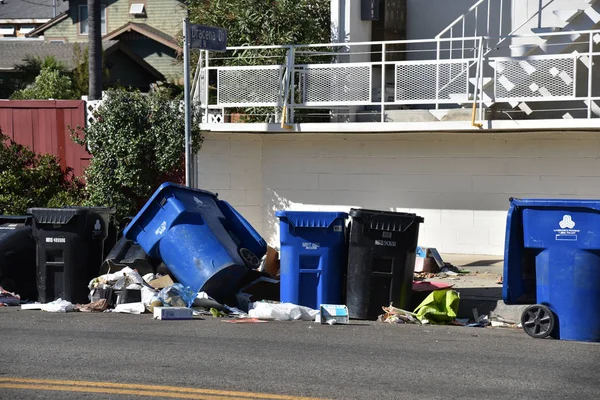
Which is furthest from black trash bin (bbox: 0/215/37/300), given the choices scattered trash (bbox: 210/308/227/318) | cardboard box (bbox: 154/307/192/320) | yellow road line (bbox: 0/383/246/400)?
yellow road line (bbox: 0/383/246/400)

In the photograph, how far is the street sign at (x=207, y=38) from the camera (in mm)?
13062

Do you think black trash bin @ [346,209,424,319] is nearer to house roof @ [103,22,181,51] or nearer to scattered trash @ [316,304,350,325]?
scattered trash @ [316,304,350,325]

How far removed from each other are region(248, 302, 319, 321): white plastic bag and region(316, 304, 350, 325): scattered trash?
1.01 feet

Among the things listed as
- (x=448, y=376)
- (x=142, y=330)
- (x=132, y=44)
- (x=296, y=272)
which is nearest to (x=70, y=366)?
(x=142, y=330)

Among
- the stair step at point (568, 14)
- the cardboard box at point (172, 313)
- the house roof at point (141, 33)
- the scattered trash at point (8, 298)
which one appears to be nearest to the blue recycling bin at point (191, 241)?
the cardboard box at point (172, 313)

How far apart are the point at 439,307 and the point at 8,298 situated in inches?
206

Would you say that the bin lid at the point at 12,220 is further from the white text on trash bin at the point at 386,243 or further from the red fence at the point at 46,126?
the white text on trash bin at the point at 386,243

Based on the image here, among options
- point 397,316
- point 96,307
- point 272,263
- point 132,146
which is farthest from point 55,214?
point 132,146

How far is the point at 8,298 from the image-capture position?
1156 cm

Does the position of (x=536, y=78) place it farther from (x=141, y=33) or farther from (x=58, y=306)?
(x=141, y=33)

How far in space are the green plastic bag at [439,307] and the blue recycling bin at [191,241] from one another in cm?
224

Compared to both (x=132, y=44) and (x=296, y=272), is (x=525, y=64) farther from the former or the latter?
(x=132, y=44)

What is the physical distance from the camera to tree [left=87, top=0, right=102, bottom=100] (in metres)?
20.8

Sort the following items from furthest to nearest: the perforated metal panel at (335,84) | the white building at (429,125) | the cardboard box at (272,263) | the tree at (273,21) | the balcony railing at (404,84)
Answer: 1. the tree at (273,21)
2. the perforated metal panel at (335,84)
3. the white building at (429,125)
4. the balcony railing at (404,84)
5. the cardboard box at (272,263)
